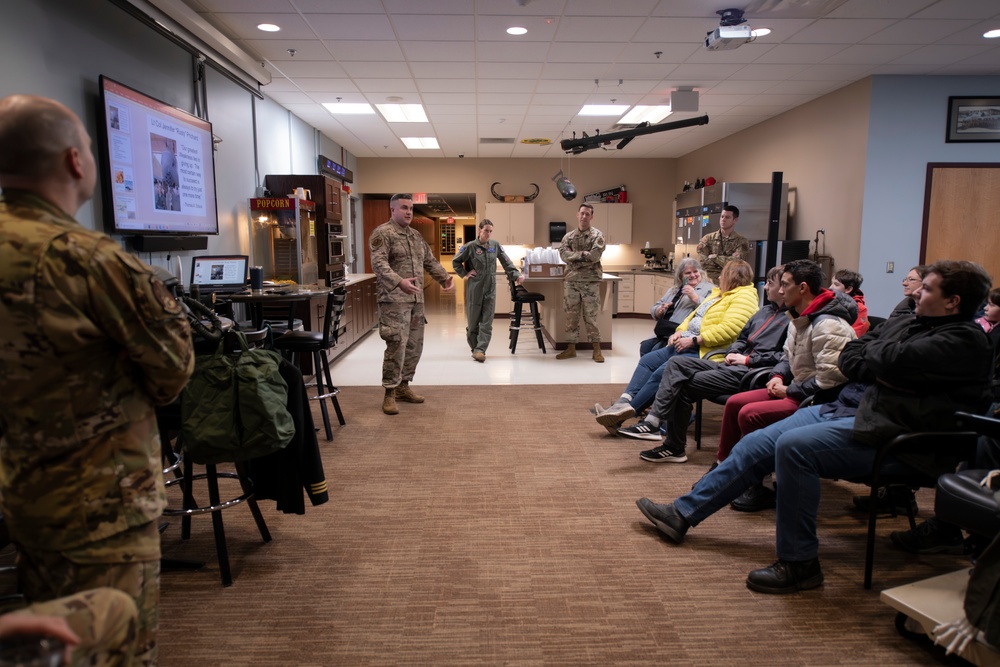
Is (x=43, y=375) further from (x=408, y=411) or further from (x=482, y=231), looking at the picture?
(x=482, y=231)

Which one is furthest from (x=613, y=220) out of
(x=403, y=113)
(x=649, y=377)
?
(x=649, y=377)

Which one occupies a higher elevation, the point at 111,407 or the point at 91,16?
the point at 91,16

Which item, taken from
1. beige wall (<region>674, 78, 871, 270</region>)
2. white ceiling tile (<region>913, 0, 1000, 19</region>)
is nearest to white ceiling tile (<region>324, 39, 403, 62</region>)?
white ceiling tile (<region>913, 0, 1000, 19</region>)

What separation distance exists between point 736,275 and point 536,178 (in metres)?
8.27

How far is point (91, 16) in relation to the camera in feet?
12.1

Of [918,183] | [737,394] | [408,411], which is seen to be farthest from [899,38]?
[408,411]

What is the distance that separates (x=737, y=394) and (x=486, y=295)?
4085 millimetres

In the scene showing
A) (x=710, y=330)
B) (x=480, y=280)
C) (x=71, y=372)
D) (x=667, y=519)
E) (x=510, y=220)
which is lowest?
(x=667, y=519)

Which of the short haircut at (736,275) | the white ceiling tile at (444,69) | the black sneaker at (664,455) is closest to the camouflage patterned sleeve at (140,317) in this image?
the black sneaker at (664,455)

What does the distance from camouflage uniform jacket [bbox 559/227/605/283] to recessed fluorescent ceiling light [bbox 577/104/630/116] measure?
1675mm

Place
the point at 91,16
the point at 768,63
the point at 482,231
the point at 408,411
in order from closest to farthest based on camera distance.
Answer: the point at 91,16
the point at 408,411
the point at 768,63
the point at 482,231

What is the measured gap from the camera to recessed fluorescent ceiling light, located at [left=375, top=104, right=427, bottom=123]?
7.54 metres

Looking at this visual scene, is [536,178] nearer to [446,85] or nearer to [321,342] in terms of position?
[446,85]

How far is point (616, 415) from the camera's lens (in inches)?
161
